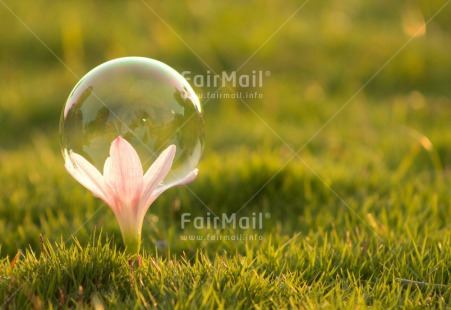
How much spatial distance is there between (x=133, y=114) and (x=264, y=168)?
1568mm

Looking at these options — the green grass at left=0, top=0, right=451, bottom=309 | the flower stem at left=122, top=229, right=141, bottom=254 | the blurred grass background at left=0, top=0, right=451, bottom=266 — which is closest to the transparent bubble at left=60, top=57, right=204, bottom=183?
the flower stem at left=122, top=229, right=141, bottom=254

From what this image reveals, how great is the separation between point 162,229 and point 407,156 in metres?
2.13

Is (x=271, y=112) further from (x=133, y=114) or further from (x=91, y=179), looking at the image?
(x=91, y=179)

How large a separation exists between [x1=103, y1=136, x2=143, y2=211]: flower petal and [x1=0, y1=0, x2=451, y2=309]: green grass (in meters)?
0.19

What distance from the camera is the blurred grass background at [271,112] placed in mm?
→ 3729

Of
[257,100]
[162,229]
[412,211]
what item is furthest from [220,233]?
[257,100]

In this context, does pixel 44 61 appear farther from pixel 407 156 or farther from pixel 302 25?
pixel 407 156

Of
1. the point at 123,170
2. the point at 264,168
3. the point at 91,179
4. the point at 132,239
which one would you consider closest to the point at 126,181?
the point at 123,170

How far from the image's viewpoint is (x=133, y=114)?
273cm

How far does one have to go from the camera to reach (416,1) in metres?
7.48

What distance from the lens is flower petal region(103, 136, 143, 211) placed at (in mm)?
2559

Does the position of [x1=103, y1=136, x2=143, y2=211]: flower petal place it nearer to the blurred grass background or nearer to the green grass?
the green grass

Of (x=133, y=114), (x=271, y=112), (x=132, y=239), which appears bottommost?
(x=132, y=239)

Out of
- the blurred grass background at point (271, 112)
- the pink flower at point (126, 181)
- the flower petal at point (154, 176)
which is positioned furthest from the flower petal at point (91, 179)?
the blurred grass background at point (271, 112)
